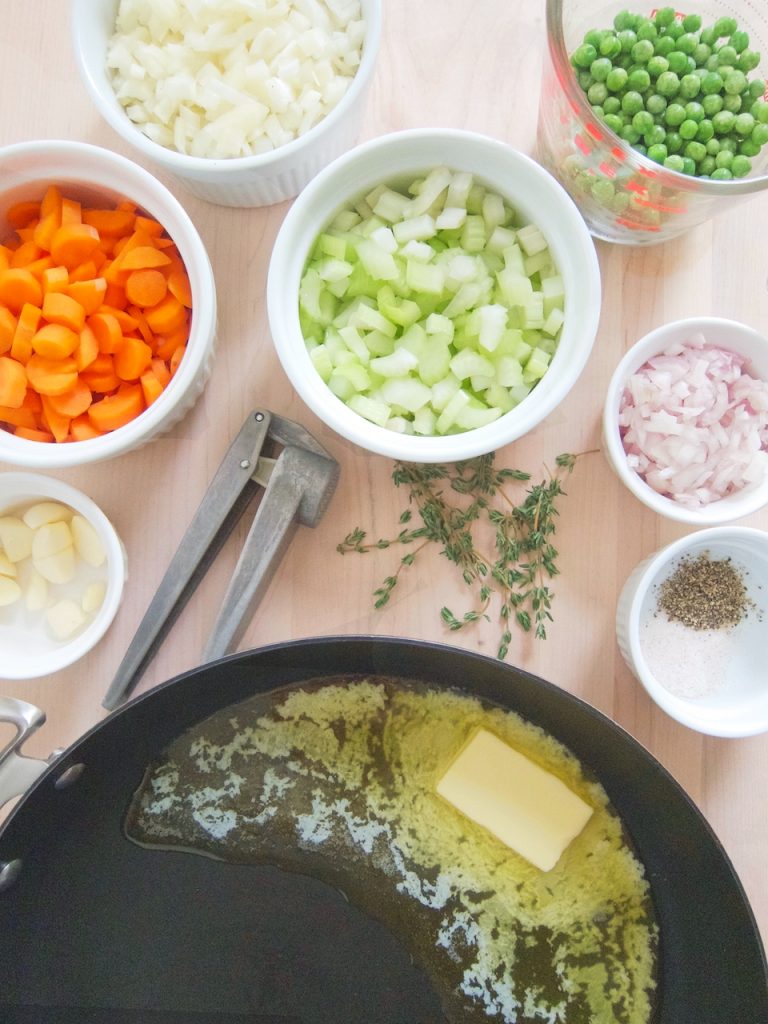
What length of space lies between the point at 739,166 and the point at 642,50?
0.53ft

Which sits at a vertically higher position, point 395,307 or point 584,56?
point 584,56

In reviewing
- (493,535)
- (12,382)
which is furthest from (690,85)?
(12,382)

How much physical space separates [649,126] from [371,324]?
36 centimetres

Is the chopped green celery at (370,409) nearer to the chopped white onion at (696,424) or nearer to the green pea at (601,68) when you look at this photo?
the chopped white onion at (696,424)

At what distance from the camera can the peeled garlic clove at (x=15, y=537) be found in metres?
1.03

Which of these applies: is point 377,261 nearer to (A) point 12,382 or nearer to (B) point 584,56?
(B) point 584,56

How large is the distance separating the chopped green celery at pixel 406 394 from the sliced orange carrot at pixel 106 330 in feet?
1.03

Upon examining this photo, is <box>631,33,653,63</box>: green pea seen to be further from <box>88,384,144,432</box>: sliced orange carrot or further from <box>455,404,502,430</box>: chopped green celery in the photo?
<box>88,384,144,432</box>: sliced orange carrot

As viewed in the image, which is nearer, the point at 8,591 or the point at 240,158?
the point at 240,158

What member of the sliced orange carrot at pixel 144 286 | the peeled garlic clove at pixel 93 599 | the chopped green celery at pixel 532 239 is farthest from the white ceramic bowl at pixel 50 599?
the chopped green celery at pixel 532 239

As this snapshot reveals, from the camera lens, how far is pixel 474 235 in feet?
3.15

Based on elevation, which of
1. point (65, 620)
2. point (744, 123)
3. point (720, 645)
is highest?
point (744, 123)

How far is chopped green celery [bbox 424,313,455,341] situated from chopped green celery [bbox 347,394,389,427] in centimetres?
10

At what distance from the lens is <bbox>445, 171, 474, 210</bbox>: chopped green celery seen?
949 millimetres
